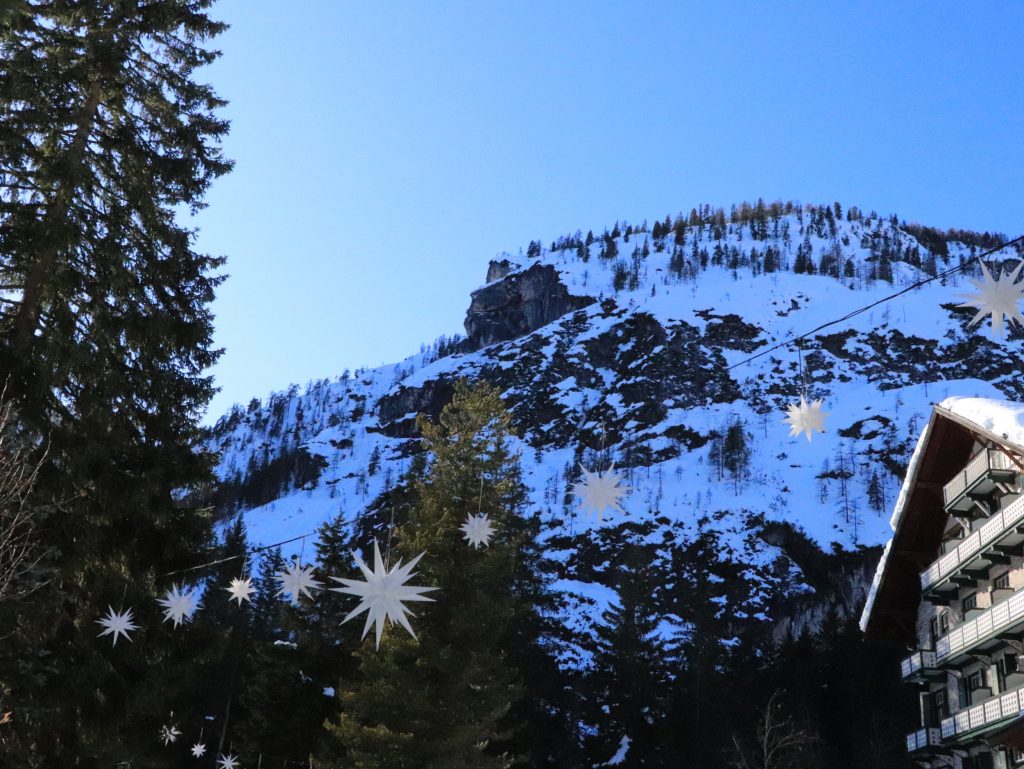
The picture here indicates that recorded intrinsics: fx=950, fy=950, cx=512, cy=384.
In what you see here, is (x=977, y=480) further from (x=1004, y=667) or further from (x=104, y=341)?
(x=104, y=341)

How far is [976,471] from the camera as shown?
24.6 metres

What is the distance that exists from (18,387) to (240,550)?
41.7 metres

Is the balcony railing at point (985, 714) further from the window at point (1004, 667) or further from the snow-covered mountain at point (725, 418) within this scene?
the snow-covered mountain at point (725, 418)

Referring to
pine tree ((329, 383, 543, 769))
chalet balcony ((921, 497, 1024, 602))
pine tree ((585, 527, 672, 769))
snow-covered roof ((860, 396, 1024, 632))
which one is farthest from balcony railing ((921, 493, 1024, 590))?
pine tree ((585, 527, 672, 769))

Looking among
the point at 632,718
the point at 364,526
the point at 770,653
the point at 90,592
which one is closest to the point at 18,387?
the point at 90,592

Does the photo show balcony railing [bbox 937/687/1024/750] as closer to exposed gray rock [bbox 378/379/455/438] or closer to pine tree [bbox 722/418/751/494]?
pine tree [bbox 722/418/751/494]

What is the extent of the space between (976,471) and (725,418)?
131532mm

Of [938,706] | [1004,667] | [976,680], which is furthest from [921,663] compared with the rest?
[1004,667]

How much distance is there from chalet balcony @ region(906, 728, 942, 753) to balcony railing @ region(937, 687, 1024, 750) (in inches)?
28.7

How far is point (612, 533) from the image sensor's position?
125 metres

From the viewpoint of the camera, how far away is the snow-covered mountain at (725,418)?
122 m

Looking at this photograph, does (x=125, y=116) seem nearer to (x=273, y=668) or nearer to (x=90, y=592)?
(x=90, y=592)

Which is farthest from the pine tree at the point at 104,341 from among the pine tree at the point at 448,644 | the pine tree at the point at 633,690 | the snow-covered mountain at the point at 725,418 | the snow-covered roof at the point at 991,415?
the snow-covered mountain at the point at 725,418

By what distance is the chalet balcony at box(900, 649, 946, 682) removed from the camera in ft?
89.0
